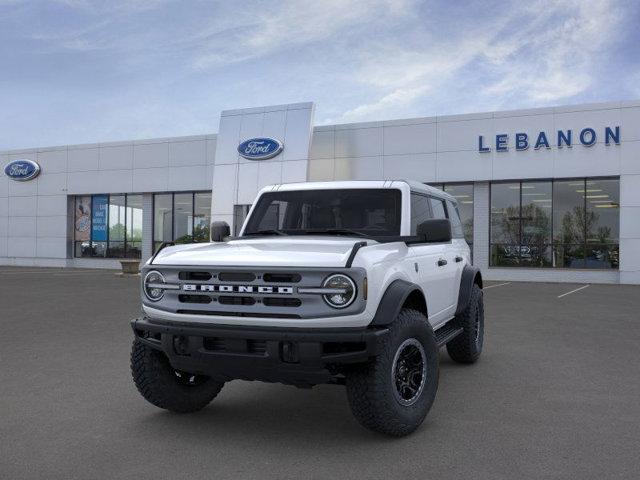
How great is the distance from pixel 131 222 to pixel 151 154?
12.0 ft

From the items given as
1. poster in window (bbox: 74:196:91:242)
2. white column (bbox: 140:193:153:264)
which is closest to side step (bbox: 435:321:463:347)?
white column (bbox: 140:193:153:264)

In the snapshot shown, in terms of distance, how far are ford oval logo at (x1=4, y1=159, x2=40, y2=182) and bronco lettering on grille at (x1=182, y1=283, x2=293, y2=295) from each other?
30652mm

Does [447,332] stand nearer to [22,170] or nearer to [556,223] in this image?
[556,223]

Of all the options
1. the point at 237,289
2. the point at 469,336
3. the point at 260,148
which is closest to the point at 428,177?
the point at 260,148

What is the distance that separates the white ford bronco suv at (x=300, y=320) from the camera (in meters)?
3.79

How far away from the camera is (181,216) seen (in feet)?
93.5

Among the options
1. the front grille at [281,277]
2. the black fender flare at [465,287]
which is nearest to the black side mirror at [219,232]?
the front grille at [281,277]

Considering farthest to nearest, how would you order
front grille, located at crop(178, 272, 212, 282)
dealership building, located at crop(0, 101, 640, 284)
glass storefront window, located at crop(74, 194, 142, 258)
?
glass storefront window, located at crop(74, 194, 142, 258) → dealership building, located at crop(0, 101, 640, 284) → front grille, located at crop(178, 272, 212, 282)

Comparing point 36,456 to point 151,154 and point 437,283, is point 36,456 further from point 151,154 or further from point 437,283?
point 151,154

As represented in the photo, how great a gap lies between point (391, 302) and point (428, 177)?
20192 millimetres

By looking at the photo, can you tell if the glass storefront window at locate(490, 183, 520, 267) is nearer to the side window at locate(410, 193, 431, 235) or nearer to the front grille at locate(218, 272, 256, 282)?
the side window at locate(410, 193, 431, 235)

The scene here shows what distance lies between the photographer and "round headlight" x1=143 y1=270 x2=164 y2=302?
4301 millimetres

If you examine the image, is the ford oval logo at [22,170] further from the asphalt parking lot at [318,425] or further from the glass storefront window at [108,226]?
the asphalt parking lot at [318,425]

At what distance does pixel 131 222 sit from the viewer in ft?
97.9
